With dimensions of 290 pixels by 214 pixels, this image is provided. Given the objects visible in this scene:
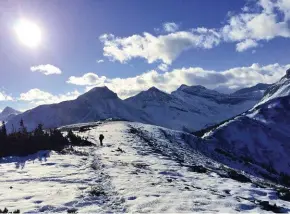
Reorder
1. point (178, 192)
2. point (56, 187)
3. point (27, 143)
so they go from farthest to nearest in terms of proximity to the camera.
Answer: point (27, 143), point (56, 187), point (178, 192)

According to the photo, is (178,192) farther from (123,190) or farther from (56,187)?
(56,187)

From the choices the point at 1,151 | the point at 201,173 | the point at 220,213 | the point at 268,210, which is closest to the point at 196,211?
the point at 220,213

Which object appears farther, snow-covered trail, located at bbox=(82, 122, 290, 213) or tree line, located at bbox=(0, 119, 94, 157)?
tree line, located at bbox=(0, 119, 94, 157)

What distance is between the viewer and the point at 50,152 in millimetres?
42875

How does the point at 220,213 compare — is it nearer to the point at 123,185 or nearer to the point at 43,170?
the point at 123,185

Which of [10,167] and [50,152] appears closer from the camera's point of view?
[10,167]

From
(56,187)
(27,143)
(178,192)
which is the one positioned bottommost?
(178,192)

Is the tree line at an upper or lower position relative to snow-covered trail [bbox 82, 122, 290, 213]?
upper

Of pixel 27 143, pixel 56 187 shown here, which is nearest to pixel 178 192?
pixel 56 187

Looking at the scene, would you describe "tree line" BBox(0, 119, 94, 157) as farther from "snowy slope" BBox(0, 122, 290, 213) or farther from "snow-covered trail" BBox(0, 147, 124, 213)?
"snowy slope" BBox(0, 122, 290, 213)

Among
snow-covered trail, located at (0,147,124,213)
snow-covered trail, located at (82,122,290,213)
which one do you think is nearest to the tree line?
snow-covered trail, located at (0,147,124,213)

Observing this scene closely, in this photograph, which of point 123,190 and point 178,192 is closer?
point 178,192

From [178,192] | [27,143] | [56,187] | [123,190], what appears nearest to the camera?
[178,192]

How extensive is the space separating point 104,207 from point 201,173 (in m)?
15.1
